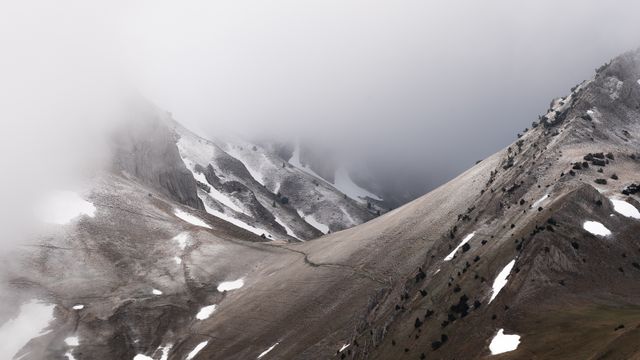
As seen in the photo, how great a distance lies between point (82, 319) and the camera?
136 metres

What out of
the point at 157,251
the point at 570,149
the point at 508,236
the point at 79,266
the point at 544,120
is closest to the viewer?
the point at 508,236

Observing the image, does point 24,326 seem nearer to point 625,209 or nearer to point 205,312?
point 205,312

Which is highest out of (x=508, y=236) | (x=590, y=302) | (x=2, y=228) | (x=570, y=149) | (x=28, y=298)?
(x=2, y=228)

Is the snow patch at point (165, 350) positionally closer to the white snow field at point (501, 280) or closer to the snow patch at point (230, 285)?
the snow patch at point (230, 285)

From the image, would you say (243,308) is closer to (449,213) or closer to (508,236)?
(449,213)

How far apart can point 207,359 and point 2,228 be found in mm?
78230

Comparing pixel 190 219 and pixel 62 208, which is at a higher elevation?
pixel 62 208

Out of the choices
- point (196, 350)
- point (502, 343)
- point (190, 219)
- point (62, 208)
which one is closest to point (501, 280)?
point (502, 343)

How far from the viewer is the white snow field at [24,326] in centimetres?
12556

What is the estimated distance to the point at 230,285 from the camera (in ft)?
491

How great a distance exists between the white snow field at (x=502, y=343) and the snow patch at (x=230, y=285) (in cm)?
8809

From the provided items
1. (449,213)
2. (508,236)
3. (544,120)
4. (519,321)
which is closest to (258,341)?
(449,213)

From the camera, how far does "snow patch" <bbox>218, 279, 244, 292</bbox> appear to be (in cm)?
14762

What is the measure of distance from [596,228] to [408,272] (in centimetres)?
3509
